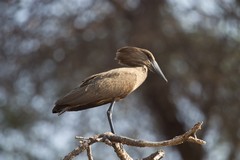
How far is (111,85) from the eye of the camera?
5125 mm

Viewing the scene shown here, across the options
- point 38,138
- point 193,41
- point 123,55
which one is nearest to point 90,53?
point 193,41

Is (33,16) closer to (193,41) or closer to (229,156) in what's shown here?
(193,41)

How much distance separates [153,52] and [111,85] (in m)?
6.86

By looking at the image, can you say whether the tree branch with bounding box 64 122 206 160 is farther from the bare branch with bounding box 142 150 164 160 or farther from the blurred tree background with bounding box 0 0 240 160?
the blurred tree background with bounding box 0 0 240 160

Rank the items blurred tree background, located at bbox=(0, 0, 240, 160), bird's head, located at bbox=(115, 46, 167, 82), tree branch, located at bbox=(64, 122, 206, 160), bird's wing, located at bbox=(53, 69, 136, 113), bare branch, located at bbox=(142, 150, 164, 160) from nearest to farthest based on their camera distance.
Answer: tree branch, located at bbox=(64, 122, 206, 160) < bare branch, located at bbox=(142, 150, 164, 160) < bird's wing, located at bbox=(53, 69, 136, 113) < bird's head, located at bbox=(115, 46, 167, 82) < blurred tree background, located at bbox=(0, 0, 240, 160)

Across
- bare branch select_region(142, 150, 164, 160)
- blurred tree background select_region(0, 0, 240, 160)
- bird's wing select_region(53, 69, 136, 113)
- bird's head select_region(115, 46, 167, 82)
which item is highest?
blurred tree background select_region(0, 0, 240, 160)

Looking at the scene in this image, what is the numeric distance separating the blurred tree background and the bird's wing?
22.0 ft

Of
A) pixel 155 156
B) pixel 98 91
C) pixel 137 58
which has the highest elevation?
pixel 137 58

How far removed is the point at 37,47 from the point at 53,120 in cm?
235

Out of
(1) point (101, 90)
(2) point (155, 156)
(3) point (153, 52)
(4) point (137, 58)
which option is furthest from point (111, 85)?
(3) point (153, 52)

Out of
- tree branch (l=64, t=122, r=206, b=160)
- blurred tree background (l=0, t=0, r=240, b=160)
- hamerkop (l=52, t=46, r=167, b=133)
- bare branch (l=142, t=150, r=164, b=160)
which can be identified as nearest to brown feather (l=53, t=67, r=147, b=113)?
hamerkop (l=52, t=46, r=167, b=133)

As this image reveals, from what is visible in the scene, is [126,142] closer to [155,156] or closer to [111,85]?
[155,156]

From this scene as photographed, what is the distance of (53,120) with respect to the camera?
14.4 meters

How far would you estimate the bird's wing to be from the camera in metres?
4.82
